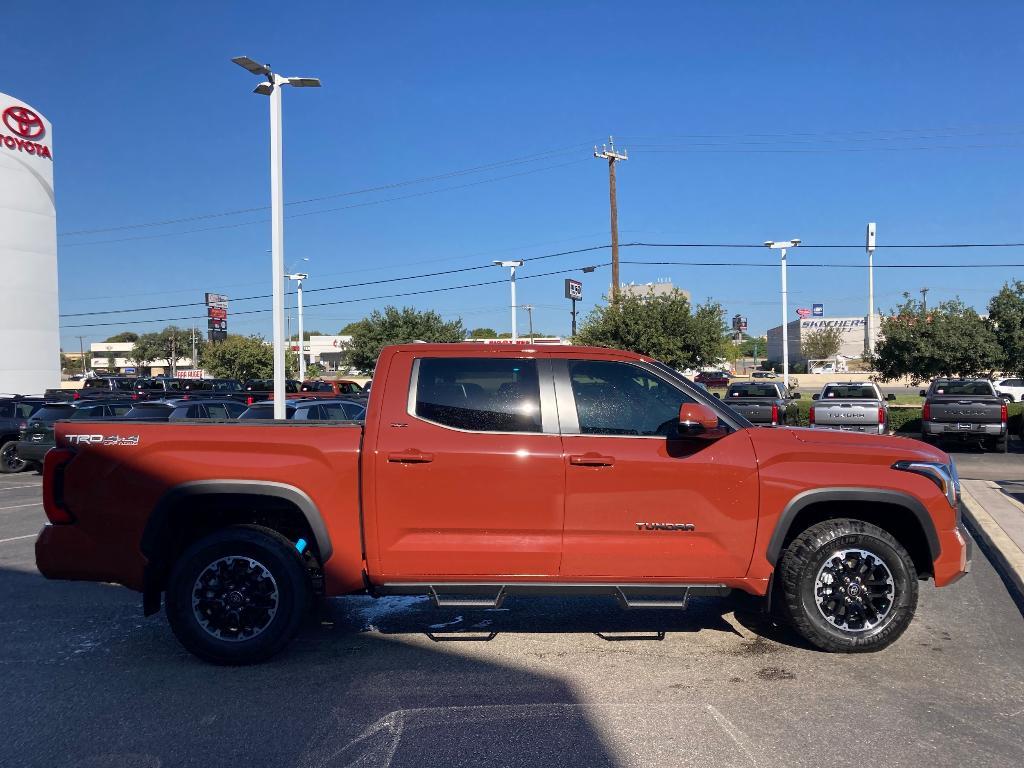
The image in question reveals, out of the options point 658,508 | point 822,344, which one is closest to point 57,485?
point 658,508

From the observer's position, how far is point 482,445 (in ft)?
16.1

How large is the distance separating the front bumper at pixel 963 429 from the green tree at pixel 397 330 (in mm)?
30582

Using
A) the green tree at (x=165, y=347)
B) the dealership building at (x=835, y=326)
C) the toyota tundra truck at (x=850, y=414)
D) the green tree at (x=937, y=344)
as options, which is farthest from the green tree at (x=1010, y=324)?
the green tree at (x=165, y=347)

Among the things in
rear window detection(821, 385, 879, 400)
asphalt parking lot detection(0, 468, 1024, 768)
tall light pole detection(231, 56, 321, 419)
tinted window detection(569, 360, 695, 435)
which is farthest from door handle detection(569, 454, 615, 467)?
rear window detection(821, 385, 879, 400)

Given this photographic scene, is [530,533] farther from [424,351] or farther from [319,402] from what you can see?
[319,402]

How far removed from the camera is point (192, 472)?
4926mm

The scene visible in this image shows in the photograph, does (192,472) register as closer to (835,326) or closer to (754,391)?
(754,391)

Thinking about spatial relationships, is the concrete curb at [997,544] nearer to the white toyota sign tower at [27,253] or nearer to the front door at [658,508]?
the front door at [658,508]

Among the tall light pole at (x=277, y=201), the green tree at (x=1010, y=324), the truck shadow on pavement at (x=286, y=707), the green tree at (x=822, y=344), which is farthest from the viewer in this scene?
the green tree at (x=822, y=344)

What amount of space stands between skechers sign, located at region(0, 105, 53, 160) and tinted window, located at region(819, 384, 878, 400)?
37081 mm

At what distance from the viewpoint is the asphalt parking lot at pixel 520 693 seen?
384 centimetres

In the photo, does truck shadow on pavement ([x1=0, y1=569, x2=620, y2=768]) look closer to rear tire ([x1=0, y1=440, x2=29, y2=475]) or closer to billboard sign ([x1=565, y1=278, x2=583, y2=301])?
rear tire ([x1=0, y1=440, x2=29, y2=475])

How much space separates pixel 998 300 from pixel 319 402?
2482cm

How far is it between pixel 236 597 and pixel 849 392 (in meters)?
17.2
